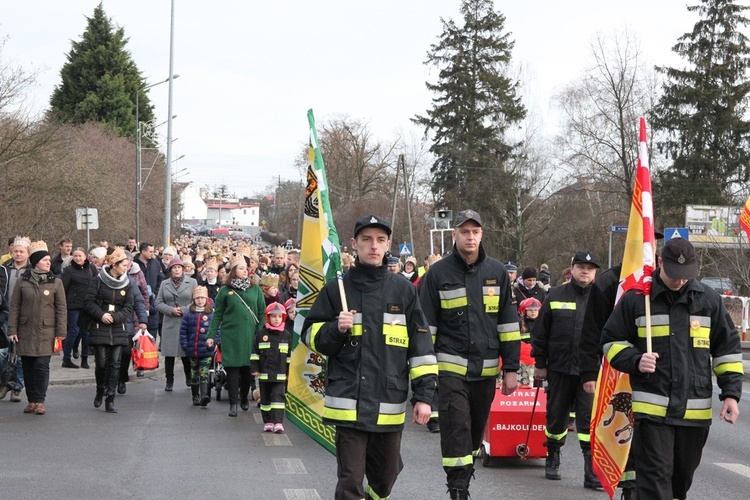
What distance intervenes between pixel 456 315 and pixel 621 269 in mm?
1452

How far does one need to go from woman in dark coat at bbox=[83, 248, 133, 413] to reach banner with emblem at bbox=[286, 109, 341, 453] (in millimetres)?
6156

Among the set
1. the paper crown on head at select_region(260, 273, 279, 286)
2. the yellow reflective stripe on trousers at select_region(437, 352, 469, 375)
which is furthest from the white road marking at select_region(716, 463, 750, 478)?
the paper crown on head at select_region(260, 273, 279, 286)

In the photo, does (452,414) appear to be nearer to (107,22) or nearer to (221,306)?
(221,306)

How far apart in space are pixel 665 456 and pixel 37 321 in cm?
839

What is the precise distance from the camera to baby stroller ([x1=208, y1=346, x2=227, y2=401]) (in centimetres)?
1458

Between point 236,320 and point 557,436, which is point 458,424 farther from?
point 236,320

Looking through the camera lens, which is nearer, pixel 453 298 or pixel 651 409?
pixel 651 409

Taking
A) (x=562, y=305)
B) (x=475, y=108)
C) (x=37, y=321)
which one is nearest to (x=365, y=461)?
(x=562, y=305)

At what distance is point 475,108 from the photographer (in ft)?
193

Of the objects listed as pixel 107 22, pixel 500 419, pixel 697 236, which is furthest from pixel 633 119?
pixel 500 419

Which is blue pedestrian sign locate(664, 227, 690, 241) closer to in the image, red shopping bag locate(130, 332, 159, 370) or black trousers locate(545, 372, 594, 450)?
black trousers locate(545, 372, 594, 450)

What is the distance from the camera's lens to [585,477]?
29.0 feet

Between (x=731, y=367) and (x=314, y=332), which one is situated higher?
(x=314, y=332)

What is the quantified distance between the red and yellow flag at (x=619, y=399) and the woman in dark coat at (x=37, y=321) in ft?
24.0
